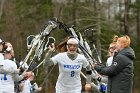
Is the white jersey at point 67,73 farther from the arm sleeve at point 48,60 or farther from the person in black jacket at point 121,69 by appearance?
the person in black jacket at point 121,69

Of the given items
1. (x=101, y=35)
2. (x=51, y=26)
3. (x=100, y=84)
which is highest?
(x=101, y=35)

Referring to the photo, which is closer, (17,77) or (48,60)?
(48,60)

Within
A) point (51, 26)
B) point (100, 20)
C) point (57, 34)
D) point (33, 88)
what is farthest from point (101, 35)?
point (51, 26)

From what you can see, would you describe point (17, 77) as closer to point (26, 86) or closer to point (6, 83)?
point (6, 83)

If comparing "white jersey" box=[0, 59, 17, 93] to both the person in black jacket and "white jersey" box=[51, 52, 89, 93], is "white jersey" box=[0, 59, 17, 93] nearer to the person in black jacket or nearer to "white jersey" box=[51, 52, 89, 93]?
"white jersey" box=[51, 52, 89, 93]

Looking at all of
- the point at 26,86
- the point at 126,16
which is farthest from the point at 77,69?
the point at 126,16

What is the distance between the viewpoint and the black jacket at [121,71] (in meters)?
10.2

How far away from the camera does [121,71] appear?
10.3m

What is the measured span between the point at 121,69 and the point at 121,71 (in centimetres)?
5

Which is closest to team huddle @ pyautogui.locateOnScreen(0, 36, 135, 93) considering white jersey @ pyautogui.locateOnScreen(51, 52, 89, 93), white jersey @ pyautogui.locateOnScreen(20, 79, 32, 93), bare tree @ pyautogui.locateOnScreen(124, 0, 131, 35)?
white jersey @ pyautogui.locateOnScreen(51, 52, 89, 93)

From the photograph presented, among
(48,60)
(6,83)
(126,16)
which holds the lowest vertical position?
(6,83)

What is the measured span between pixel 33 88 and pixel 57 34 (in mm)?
18918

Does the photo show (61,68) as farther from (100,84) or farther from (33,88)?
(33,88)

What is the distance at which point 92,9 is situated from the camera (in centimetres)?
3347
